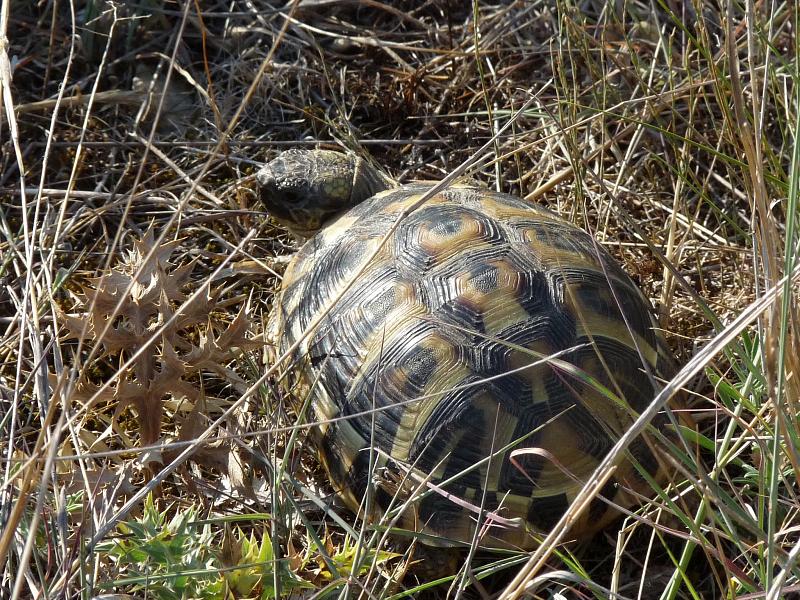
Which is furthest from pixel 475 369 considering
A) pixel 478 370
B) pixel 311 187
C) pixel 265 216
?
pixel 265 216

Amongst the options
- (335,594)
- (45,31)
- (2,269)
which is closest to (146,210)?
(2,269)

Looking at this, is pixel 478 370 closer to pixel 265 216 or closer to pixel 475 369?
pixel 475 369

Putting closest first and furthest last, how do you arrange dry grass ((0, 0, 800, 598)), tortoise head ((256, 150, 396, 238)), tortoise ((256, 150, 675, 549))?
1. dry grass ((0, 0, 800, 598))
2. tortoise ((256, 150, 675, 549))
3. tortoise head ((256, 150, 396, 238))

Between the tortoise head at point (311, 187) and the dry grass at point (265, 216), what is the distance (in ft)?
0.69

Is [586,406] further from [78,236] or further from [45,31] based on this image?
[45,31]

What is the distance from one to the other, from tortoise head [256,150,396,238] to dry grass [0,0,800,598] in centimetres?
21

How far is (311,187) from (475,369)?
118cm

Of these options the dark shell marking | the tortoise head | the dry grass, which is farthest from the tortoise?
the tortoise head

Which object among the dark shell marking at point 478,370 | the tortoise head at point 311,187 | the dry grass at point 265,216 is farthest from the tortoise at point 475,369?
the tortoise head at point 311,187

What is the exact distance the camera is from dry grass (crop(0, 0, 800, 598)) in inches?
77.7

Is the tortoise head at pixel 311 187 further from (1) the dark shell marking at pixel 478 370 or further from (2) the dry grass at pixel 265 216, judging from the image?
(1) the dark shell marking at pixel 478 370

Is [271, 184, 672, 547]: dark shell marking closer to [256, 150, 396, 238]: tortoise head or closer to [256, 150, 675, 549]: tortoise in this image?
[256, 150, 675, 549]: tortoise

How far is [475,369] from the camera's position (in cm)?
212

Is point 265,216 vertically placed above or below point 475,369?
below
